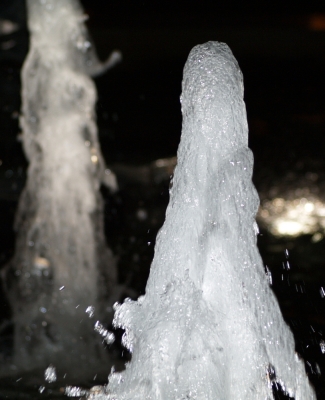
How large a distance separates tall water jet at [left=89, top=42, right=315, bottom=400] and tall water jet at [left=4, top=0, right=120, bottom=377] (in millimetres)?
1739

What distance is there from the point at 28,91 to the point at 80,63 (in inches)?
16.6

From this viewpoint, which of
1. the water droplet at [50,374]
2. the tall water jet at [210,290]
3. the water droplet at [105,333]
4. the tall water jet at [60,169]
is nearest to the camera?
the tall water jet at [210,290]

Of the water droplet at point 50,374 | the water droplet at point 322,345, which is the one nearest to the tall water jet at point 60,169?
the water droplet at point 50,374

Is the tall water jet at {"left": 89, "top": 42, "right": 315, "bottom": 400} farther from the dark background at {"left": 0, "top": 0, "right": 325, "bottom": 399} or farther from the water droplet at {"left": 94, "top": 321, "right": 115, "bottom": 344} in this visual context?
the water droplet at {"left": 94, "top": 321, "right": 115, "bottom": 344}

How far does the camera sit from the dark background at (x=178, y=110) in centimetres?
424

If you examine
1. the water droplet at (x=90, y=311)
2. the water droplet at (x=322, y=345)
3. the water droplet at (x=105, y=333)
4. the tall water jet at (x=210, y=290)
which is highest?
the tall water jet at (x=210, y=290)

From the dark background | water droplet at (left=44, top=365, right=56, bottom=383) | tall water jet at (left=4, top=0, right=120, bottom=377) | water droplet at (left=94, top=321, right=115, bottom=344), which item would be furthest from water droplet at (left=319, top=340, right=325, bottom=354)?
tall water jet at (left=4, top=0, right=120, bottom=377)

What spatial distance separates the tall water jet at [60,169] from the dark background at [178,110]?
215 mm

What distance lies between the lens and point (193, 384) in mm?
2152

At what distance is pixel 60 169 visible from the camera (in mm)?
4391

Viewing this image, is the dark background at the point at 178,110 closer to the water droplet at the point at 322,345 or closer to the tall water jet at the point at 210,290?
the water droplet at the point at 322,345

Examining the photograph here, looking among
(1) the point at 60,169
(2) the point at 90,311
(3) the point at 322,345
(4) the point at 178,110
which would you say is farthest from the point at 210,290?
(4) the point at 178,110

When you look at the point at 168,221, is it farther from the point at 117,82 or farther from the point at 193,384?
the point at 117,82

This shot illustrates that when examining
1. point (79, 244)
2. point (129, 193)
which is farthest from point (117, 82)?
point (79, 244)
